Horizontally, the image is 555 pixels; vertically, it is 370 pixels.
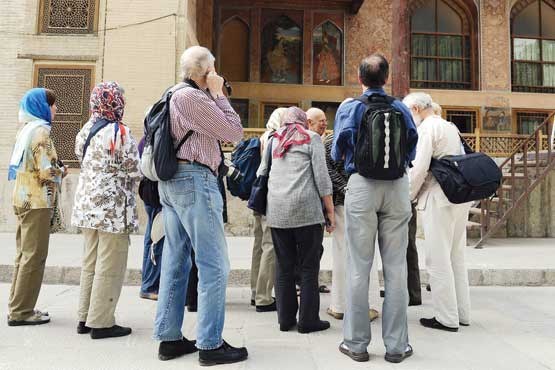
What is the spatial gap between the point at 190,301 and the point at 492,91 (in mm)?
13734

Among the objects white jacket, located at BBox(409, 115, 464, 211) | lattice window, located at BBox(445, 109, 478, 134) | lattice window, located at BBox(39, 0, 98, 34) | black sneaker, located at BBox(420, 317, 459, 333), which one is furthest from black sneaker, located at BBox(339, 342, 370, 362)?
lattice window, located at BBox(445, 109, 478, 134)

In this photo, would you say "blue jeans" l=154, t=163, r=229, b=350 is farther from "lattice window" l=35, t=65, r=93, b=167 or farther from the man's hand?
"lattice window" l=35, t=65, r=93, b=167

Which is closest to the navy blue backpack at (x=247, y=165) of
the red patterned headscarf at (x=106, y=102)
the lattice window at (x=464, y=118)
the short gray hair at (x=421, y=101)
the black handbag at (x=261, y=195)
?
the black handbag at (x=261, y=195)

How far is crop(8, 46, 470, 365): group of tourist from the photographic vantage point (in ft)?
8.18

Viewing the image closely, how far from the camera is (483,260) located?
6113mm

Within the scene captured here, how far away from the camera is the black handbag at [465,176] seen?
321 centimetres

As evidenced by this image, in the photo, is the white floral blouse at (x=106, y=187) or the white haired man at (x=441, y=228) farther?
the white haired man at (x=441, y=228)

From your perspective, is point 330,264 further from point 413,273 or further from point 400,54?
point 400,54

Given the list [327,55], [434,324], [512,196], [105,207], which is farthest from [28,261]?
[327,55]

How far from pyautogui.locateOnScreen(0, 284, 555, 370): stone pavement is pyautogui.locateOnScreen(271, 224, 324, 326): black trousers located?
0.54 feet

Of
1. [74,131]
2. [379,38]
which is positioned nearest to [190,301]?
[74,131]

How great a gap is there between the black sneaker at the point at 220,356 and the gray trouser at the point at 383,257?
0.71 metres

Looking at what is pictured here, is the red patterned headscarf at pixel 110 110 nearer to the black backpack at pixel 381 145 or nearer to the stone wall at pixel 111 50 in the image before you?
the black backpack at pixel 381 145

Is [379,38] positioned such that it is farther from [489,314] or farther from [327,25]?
[489,314]
